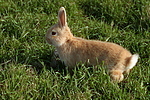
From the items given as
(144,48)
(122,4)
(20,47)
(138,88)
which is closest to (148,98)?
(138,88)

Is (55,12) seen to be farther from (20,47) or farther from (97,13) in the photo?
(20,47)

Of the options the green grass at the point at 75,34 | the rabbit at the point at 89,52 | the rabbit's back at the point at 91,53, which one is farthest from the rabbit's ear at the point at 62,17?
the green grass at the point at 75,34

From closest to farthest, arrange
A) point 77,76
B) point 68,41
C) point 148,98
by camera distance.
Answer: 1. point 148,98
2. point 77,76
3. point 68,41

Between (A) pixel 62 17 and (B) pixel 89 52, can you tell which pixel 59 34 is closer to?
(A) pixel 62 17

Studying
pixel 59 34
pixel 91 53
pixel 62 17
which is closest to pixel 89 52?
pixel 91 53

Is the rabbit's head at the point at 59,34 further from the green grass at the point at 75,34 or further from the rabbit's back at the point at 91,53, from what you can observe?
the green grass at the point at 75,34
